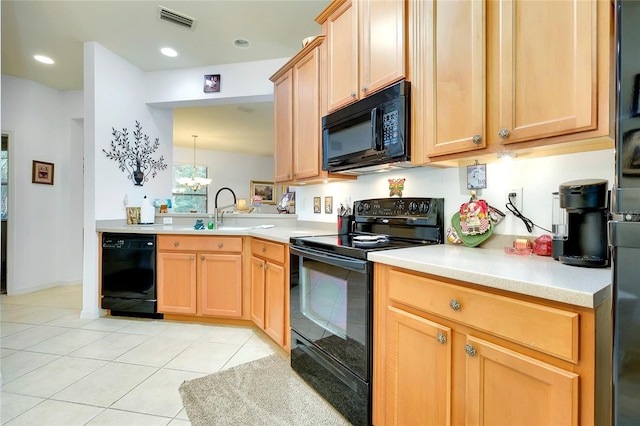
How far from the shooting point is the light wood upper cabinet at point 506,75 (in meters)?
1.01

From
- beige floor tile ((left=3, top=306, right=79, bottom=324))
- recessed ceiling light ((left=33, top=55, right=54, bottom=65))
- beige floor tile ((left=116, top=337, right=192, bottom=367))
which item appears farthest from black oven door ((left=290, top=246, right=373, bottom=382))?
recessed ceiling light ((left=33, top=55, right=54, bottom=65))

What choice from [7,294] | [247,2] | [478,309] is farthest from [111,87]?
[478,309]

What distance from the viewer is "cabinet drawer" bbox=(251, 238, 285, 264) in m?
2.14

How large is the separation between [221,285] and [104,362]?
948 mm

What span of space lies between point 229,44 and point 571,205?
3057mm

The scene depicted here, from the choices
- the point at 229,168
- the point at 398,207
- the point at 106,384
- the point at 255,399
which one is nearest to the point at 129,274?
the point at 106,384

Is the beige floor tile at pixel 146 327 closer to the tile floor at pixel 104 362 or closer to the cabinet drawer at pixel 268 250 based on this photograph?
the tile floor at pixel 104 362

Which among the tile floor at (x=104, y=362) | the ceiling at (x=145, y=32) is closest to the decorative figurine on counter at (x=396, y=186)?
the tile floor at (x=104, y=362)

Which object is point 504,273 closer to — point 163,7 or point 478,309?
point 478,309

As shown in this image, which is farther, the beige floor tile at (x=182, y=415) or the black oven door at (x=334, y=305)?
the beige floor tile at (x=182, y=415)

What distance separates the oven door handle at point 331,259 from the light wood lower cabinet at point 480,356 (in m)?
0.09

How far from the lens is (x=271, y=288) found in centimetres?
228

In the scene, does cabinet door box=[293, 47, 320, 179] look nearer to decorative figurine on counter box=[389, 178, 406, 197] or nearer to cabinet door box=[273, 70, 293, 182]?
cabinet door box=[273, 70, 293, 182]

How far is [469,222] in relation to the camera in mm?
1550
